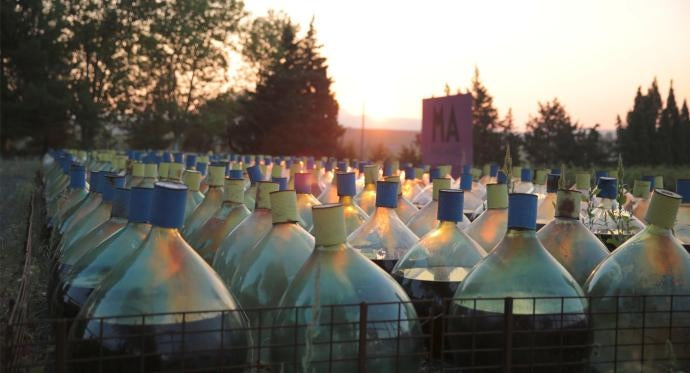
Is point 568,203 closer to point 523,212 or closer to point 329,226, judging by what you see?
point 523,212

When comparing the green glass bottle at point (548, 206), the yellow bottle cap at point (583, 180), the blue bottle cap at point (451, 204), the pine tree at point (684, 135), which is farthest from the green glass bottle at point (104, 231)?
the pine tree at point (684, 135)

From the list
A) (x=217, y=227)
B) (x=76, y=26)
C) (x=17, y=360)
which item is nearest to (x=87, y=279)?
(x=17, y=360)

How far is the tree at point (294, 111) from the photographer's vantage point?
39000 millimetres

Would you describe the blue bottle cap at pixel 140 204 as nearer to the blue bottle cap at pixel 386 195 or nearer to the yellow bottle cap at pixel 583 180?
the blue bottle cap at pixel 386 195

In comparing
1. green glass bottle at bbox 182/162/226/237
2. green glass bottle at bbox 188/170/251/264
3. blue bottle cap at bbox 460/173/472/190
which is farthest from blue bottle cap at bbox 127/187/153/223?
blue bottle cap at bbox 460/173/472/190

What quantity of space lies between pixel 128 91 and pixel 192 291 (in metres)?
45.7

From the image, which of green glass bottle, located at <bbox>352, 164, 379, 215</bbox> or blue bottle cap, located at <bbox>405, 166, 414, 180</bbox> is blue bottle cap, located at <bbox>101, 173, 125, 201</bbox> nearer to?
green glass bottle, located at <bbox>352, 164, 379, 215</bbox>

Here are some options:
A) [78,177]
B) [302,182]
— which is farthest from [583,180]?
[78,177]

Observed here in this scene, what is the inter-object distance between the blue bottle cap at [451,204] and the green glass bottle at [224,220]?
880mm

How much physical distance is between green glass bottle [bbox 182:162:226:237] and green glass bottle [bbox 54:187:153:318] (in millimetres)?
993

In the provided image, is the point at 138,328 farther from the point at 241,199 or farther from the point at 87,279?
the point at 241,199

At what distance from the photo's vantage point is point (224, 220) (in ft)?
10.1

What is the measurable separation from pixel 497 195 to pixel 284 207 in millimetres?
958

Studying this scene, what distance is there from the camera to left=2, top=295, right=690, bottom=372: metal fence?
1737 millimetres
